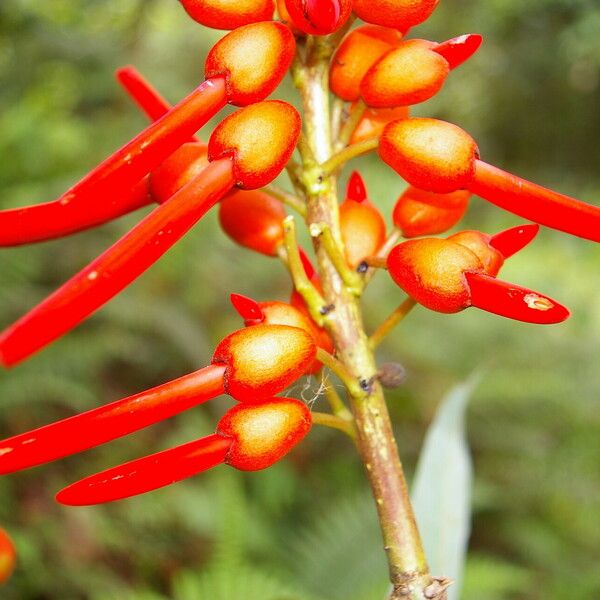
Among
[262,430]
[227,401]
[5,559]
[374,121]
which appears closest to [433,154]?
[374,121]

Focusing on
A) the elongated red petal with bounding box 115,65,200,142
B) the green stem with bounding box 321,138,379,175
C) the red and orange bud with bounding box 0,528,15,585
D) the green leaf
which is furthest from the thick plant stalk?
the red and orange bud with bounding box 0,528,15,585

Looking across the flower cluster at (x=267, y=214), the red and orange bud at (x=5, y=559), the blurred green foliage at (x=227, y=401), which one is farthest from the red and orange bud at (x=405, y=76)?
the blurred green foliage at (x=227, y=401)

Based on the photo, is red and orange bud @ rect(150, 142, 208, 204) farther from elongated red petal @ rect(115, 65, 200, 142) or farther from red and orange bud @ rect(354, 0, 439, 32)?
red and orange bud @ rect(354, 0, 439, 32)

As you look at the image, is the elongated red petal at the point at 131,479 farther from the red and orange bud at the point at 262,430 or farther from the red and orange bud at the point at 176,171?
the red and orange bud at the point at 176,171

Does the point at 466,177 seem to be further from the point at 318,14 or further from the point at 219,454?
the point at 219,454

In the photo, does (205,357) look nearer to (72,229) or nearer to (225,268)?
(225,268)

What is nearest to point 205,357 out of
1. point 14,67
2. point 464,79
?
point 14,67
